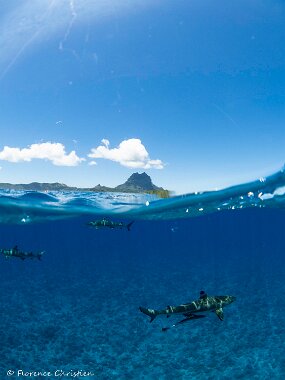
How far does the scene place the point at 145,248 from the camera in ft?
399

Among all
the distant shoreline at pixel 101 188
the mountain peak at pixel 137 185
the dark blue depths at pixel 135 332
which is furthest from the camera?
the mountain peak at pixel 137 185

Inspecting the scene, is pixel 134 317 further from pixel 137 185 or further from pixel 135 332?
pixel 137 185

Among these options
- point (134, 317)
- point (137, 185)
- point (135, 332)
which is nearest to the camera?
point (135, 332)

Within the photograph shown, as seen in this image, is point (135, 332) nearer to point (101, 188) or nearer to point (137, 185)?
point (101, 188)

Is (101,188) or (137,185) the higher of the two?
(137,185)

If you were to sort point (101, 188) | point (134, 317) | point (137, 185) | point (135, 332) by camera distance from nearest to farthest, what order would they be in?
point (135, 332), point (134, 317), point (101, 188), point (137, 185)

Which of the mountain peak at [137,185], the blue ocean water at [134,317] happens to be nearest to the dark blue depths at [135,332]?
the blue ocean water at [134,317]

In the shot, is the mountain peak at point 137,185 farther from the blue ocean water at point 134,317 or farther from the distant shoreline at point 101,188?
the blue ocean water at point 134,317

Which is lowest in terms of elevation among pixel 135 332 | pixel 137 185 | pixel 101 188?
pixel 135 332

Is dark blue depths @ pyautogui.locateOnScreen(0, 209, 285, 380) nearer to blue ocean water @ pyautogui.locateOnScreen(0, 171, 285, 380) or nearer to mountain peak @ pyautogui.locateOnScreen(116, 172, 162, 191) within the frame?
blue ocean water @ pyautogui.locateOnScreen(0, 171, 285, 380)

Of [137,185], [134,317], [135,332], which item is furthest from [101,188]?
[135,332]

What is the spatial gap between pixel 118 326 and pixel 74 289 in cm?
762

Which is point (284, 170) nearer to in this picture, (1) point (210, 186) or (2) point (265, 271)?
(1) point (210, 186)

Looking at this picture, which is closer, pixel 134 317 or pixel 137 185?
pixel 134 317
